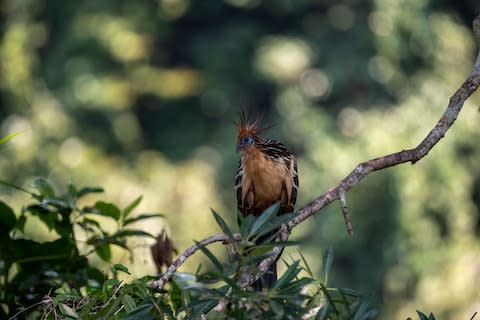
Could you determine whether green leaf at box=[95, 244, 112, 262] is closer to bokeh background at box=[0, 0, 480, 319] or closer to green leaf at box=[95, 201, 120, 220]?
green leaf at box=[95, 201, 120, 220]

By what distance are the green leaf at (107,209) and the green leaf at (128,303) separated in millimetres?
848

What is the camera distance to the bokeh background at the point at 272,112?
10859mm

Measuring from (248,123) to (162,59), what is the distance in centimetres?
1238

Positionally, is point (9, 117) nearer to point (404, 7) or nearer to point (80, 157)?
point (80, 157)

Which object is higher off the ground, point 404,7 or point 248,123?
point 404,7

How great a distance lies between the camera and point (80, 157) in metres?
13.3

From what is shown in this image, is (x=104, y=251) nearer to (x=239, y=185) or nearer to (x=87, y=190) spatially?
(x=87, y=190)

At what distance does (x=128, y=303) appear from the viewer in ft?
6.29

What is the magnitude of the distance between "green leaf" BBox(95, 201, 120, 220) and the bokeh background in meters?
6.09

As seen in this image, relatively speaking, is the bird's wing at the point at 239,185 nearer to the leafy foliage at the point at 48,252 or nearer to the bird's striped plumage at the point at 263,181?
the bird's striped plumage at the point at 263,181

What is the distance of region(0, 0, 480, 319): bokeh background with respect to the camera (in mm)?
10859

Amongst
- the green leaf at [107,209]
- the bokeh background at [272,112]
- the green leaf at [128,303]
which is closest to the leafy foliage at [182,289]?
the green leaf at [128,303]

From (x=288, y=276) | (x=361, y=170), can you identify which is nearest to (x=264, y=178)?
(x=361, y=170)

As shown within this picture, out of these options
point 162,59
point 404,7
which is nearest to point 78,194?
point 404,7
